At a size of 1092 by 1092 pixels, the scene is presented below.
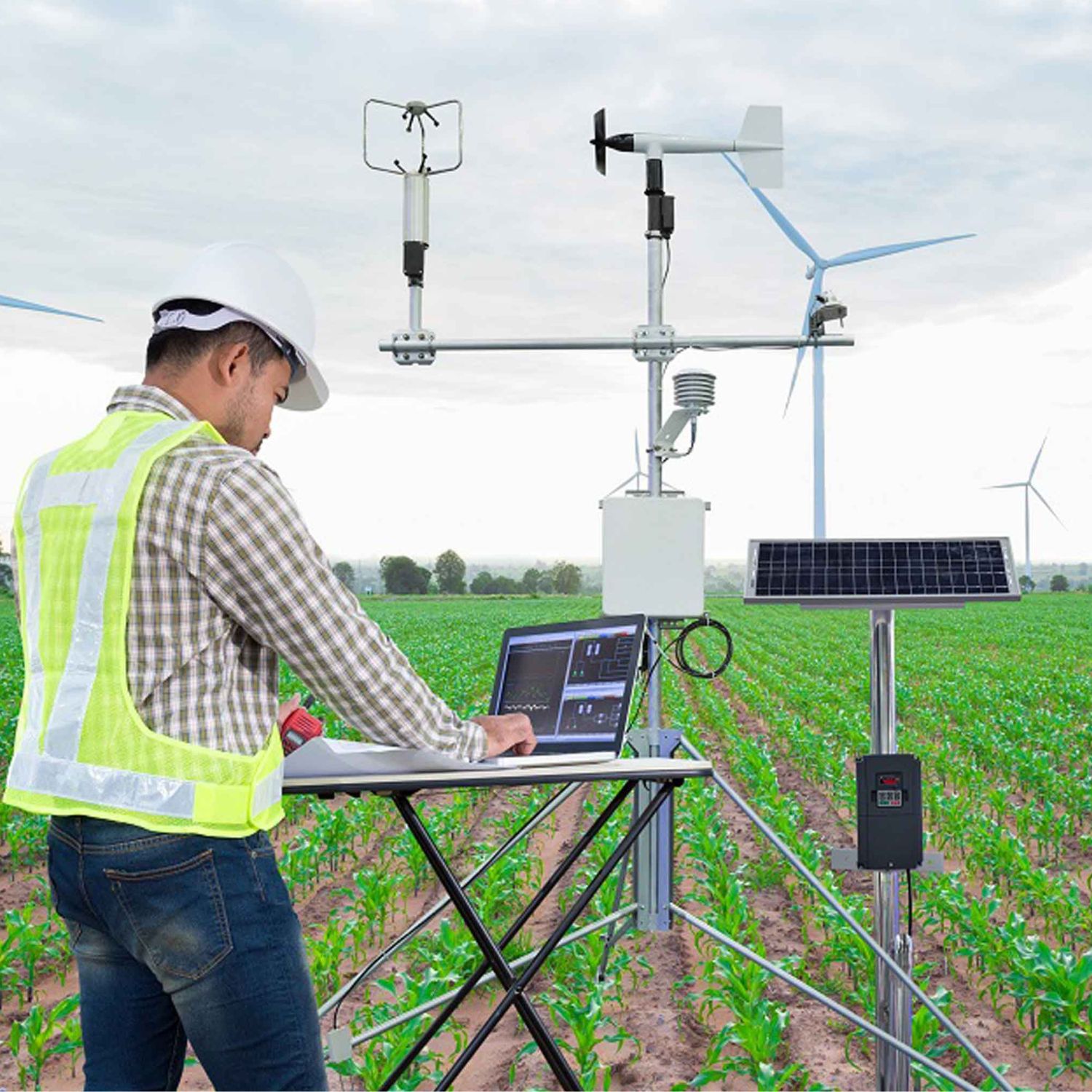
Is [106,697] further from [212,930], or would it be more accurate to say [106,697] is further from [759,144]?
[759,144]

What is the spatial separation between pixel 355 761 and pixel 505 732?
33 centimetres

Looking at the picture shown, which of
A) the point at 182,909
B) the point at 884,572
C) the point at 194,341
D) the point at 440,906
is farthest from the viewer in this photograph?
the point at 440,906

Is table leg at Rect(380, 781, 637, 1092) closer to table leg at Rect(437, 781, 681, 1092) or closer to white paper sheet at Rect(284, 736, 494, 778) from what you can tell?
table leg at Rect(437, 781, 681, 1092)

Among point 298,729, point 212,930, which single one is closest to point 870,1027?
point 298,729

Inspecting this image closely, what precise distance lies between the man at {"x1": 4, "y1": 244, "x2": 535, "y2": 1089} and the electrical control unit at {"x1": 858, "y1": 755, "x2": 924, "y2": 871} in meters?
2.17

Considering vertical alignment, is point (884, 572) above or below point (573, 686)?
above

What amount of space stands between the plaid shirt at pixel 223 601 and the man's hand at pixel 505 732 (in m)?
0.62

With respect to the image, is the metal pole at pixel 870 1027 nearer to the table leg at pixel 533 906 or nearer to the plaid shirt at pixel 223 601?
the table leg at pixel 533 906

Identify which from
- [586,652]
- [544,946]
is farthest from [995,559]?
[544,946]

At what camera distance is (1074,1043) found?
447 cm

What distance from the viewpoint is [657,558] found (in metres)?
4.64

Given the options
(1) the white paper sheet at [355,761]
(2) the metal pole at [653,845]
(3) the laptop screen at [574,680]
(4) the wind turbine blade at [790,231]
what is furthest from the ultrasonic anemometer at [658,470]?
(4) the wind turbine blade at [790,231]

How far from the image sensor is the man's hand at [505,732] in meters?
2.72

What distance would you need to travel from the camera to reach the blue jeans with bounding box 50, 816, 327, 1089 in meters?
1.96
